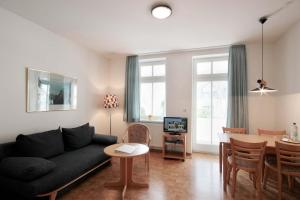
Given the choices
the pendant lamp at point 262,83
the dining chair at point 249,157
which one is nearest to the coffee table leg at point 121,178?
the dining chair at point 249,157

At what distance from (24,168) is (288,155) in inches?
131

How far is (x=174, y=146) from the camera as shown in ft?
14.0

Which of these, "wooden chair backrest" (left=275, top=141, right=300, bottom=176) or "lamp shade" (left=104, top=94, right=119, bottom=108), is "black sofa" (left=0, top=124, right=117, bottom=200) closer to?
"lamp shade" (left=104, top=94, right=119, bottom=108)

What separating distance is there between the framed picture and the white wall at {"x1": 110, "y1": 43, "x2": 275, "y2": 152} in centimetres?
144

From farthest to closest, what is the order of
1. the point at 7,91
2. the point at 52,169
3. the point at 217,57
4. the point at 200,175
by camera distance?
the point at 217,57 → the point at 200,175 → the point at 7,91 → the point at 52,169

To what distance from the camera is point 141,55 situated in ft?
15.2

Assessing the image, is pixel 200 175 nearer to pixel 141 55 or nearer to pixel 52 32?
pixel 141 55

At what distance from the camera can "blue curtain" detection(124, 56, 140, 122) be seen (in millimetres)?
4590

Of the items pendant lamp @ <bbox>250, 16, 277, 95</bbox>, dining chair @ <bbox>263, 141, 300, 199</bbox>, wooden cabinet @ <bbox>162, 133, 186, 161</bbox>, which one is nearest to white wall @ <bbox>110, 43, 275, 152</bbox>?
pendant lamp @ <bbox>250, 16, 277, 95</bbox>

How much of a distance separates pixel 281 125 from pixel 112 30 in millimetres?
3975

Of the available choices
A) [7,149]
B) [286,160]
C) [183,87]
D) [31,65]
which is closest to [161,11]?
[183,87]

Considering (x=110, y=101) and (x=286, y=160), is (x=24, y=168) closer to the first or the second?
(x=110, y=101)

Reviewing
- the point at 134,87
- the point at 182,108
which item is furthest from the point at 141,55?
the point at 182,108

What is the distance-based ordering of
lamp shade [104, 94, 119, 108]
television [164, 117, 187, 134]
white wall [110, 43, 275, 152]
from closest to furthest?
1. white wall [110, 43, 275, 152]
2. television [164, 117, 187, 134]
3. lamp shade [104, 94, 119, 108]
